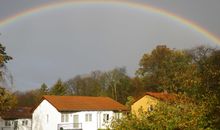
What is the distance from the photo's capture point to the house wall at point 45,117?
4750 centimetres

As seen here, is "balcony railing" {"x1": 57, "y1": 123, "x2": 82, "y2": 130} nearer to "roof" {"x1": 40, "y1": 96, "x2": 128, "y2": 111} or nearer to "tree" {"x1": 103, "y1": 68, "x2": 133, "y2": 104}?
"roof" {"x1": 40, "y1": 96, "x2": 128, "y2": 111}

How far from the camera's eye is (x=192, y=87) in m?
16.7

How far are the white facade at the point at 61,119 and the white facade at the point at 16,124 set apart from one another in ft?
9.63

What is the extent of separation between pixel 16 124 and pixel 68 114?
35.0 ft

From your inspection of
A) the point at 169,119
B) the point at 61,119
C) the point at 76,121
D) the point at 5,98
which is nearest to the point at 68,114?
the point at 61,119

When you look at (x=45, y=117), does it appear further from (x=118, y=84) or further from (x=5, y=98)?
(x=118, y=84)

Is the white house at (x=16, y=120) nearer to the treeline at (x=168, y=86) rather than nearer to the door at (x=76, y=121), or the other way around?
the door at (x=76, y=121)

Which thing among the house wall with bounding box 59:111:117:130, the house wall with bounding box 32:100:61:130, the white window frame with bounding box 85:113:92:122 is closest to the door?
the house wall with bounding box 59:111:117:130

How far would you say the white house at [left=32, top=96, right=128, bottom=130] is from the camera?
47.4m

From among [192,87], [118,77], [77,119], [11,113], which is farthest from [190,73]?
[118,77]

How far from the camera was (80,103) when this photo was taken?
2016 inches

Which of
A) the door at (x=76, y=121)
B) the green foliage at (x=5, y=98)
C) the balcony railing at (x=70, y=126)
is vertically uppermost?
the green foliage at (x=5, y=98)

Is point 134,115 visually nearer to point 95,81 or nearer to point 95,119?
point 95,119

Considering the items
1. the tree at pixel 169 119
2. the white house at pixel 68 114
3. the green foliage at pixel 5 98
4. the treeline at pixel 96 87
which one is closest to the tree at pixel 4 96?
the green foliage at pixel 5 98
